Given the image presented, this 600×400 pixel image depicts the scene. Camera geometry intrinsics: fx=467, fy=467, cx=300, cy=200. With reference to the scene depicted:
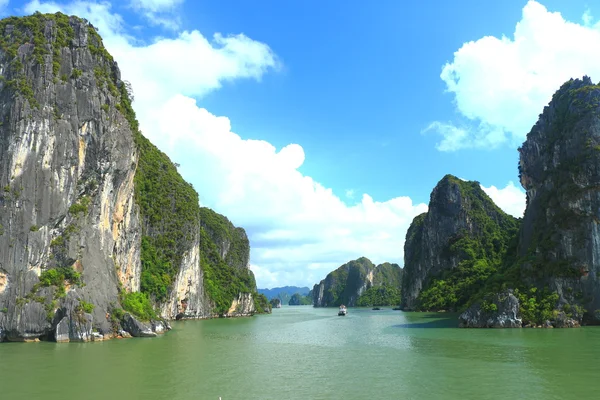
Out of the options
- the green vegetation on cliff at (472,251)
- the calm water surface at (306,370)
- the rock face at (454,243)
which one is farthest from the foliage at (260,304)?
the calm water surface at (306,370)

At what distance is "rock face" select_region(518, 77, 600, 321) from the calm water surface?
14.9 meters

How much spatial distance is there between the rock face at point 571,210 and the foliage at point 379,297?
12598cm

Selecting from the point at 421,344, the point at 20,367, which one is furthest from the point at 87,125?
the point at 421,344

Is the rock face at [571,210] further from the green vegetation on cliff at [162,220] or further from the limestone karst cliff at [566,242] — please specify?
the green vegetation on cliff at [162,220]

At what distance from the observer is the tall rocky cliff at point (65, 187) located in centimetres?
3403

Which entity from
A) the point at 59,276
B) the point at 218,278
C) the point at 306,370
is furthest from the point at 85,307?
the point at 218,278

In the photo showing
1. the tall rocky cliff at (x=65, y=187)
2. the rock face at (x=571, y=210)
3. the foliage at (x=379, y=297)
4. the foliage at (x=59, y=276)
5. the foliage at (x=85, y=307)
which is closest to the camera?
the tall rocky cliff at (x=65, y=187)

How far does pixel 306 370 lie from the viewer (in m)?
24.1

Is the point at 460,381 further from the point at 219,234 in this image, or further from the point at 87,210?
the point at 219,234

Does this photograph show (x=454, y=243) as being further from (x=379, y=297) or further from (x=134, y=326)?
(x=134, y=326)

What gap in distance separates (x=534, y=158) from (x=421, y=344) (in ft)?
169

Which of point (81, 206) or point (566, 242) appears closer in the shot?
point (81, 206)

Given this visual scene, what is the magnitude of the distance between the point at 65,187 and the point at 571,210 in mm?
51221

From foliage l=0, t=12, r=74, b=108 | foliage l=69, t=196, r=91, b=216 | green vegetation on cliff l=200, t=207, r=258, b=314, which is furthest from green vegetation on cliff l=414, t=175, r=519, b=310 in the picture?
foliage l=0, t=12, r=74, b=108
